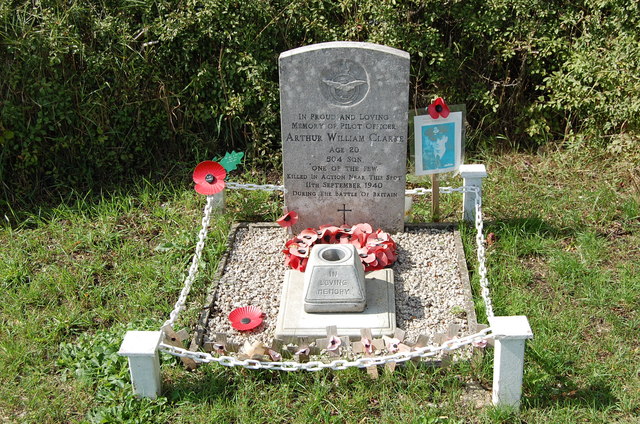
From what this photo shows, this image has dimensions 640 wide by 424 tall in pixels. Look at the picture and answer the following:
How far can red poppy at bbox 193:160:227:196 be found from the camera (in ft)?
16.7

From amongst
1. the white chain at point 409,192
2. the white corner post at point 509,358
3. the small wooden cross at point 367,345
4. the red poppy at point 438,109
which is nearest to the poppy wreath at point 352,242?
the white chain at point 409,192

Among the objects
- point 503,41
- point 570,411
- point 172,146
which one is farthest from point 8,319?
point 503,41

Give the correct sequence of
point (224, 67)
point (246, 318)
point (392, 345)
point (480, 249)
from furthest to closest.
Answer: point (224, 67) < point (480, 249) < point (246, 318) < point (392, 345)

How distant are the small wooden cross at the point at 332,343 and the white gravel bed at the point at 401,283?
0.37 m

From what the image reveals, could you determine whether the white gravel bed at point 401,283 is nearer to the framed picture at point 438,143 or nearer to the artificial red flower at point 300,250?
the artificial red flower at point 300,250

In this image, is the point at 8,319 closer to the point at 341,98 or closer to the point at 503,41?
the point at 341,98

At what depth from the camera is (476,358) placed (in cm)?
390

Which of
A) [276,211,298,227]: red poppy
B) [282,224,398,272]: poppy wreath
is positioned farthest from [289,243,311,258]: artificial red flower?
[276,211,298,227]: red poppy

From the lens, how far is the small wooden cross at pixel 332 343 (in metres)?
3.97

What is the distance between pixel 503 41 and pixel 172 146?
2.98 m

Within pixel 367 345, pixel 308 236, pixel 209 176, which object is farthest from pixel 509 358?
pixel 209 176

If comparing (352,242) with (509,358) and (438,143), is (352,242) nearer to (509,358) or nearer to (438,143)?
(438,143)

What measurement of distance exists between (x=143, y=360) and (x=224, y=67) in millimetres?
3086

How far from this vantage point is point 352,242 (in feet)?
16.4
